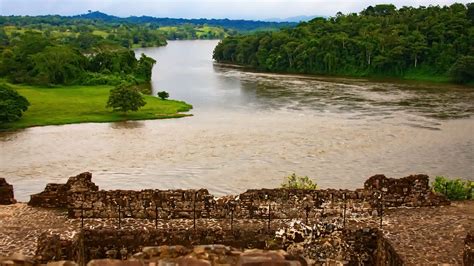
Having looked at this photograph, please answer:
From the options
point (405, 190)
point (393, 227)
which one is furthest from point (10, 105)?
point (393, 227)

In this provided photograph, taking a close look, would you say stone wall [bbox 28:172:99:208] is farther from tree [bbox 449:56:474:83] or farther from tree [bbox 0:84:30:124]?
tree [bbox 449:56:474:83]

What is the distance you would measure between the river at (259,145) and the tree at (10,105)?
224 centimetres

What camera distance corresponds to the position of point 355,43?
81750 millimetres

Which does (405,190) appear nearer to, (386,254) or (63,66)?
(386,254)

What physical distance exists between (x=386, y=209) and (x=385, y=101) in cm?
3729

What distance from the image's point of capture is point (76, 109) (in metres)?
47.0

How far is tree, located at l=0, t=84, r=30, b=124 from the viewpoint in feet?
132

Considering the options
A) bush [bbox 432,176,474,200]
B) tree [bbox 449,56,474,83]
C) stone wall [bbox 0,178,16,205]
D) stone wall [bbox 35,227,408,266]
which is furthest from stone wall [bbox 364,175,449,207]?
tree [bbox 449,56,474,83]

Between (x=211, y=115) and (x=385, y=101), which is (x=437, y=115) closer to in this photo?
(x=385, y=101)

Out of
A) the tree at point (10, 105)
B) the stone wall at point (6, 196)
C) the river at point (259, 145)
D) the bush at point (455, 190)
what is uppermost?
the stone wall at point (6, 196)

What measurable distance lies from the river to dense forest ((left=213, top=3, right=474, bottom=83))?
19513 millimetres

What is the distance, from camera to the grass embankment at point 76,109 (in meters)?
42.5

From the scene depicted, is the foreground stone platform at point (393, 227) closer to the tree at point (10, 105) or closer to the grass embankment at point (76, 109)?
the tree at point (10, 105)

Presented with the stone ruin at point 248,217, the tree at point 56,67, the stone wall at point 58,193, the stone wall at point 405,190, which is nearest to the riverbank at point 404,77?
the tree at point 56,67
